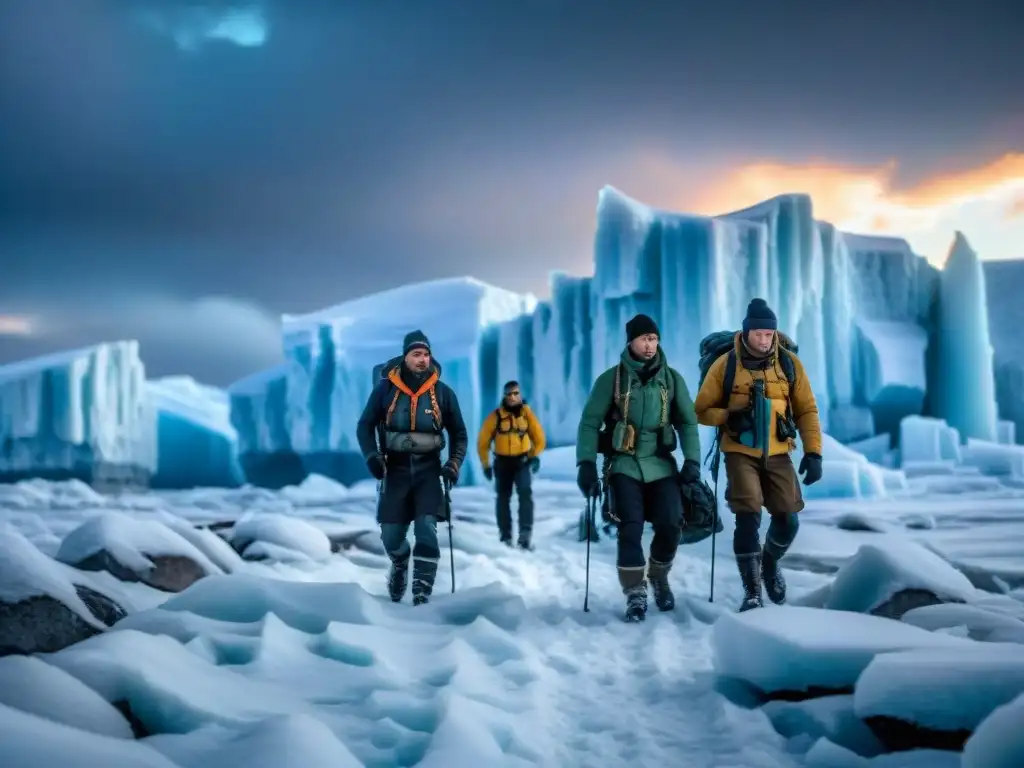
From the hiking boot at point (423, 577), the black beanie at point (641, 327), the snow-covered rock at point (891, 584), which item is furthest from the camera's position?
the hiking boot at point (423, 577)

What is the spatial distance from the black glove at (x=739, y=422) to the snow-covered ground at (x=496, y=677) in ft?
2.88

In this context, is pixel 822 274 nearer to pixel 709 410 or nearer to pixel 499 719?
pixel 709 410

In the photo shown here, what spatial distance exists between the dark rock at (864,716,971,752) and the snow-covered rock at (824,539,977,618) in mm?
1709

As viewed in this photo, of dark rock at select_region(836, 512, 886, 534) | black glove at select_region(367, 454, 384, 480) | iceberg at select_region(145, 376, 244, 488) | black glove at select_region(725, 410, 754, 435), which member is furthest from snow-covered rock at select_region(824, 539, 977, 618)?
iceberg at select_region(145, 376, 244, 488)

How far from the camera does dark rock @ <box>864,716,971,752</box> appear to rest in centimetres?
204

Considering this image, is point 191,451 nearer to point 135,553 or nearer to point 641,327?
point 135,553

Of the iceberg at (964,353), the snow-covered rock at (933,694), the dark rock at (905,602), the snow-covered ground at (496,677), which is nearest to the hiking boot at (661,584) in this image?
the snow-covered ground at (496,677)

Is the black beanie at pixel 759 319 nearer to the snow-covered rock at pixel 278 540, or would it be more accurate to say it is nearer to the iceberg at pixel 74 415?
the snow-covered rock at pixel 278 540

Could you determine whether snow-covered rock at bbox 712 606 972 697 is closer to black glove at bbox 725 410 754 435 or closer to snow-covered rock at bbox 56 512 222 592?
black glove at bbox 725 410 754 435

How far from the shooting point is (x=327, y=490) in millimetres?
23078

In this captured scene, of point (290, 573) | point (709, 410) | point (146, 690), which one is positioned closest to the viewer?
point (146, 690)

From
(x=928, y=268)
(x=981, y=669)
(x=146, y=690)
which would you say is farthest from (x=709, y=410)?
(x=928, y=268)

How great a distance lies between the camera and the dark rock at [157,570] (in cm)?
457

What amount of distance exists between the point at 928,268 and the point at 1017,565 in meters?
26.1
